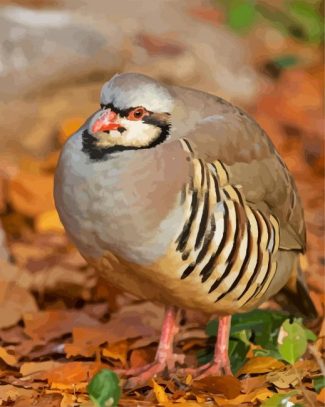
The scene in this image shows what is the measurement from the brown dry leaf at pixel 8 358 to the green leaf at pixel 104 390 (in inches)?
43.0

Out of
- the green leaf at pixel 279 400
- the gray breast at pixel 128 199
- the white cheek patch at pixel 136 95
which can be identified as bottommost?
the green leaf at pixel 279 400

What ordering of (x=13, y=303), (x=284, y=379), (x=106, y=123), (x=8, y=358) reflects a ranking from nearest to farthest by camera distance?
(x=106, y=123)
(x=284, y=379)
(x=8, y=358)
(x=13, y=303)

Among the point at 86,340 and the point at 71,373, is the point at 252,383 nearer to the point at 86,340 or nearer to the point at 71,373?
the point at 71,373

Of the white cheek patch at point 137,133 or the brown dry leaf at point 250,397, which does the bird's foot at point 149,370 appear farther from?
the white cheek patch at point 137,133

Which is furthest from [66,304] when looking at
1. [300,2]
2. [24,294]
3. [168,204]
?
[300,2]

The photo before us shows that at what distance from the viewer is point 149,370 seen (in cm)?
427

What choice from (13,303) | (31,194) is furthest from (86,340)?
(31,194)

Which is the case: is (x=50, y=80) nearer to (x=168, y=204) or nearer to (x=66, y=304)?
(x=66, y=304)

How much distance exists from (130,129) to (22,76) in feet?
10.3

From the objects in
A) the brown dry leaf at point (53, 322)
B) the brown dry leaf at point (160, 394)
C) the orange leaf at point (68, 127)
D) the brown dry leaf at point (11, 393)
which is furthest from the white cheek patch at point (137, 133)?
the orange leaf at point (68, 127)

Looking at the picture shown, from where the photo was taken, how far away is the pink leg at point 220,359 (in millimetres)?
4199

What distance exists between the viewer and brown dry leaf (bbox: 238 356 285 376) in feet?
13.5

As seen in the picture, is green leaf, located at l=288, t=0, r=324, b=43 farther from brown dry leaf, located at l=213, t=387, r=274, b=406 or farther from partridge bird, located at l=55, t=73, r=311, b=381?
brown dry leaf, located at l=213, t=387, r=274, b=406

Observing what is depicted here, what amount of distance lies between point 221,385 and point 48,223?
223 centimetres
